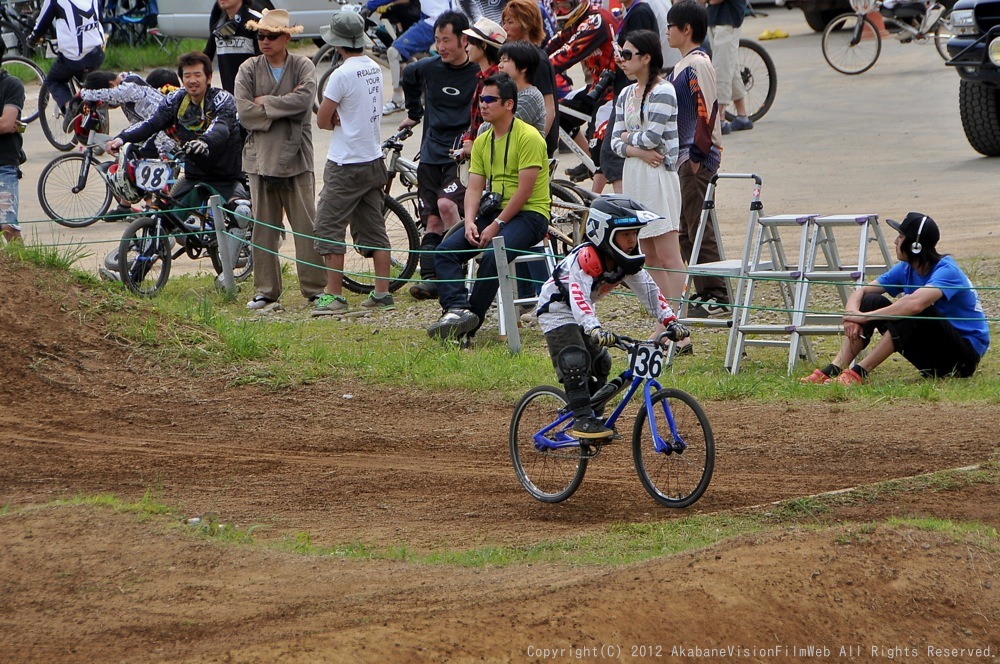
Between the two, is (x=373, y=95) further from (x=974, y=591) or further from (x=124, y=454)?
(x=974, y=591)

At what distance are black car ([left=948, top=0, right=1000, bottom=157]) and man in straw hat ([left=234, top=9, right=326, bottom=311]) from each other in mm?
7378

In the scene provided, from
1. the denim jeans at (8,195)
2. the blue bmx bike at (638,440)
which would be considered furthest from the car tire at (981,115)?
Answer: the denim jeans at (8,195)

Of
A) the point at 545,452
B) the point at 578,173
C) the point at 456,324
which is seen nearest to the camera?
the point at 545,452

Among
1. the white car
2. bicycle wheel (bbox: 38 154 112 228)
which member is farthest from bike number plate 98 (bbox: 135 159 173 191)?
the white car

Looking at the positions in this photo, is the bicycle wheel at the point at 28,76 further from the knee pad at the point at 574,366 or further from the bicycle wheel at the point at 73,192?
the knee pad at the point at 574,366

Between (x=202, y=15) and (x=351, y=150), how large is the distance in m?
12.3

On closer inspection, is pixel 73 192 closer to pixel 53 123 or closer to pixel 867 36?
pixel 53 123

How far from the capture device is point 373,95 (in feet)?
37.8

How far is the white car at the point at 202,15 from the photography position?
2155 centimetres

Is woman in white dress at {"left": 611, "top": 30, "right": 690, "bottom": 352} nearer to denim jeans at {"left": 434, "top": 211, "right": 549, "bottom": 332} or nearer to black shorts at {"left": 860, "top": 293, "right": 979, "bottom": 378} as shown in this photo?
denim jeans at {"left": 434, "top": 211, "right": 549, "bottom": 332}

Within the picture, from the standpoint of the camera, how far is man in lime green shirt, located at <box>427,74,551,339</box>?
9914 mm

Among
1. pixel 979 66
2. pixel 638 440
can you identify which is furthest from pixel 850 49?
pixel 638 440

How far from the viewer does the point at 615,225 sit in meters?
6.84

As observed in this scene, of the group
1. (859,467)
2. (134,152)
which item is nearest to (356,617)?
(859,467)
